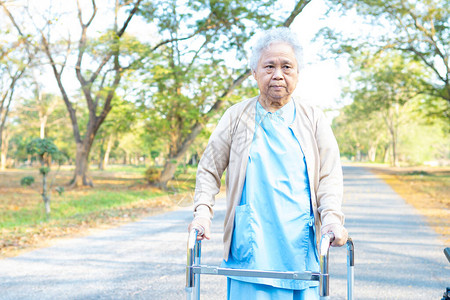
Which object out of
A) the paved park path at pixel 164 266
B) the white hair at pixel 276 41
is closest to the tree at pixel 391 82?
the paved park path at pixel 164 266

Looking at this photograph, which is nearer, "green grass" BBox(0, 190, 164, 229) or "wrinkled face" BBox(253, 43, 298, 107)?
"wrinkled face" BBox(253, 43, 298, 107)

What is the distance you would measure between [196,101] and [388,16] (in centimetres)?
884

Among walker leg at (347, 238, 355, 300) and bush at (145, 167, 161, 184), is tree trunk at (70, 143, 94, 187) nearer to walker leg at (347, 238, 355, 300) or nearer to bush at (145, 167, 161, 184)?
bush at (145, 167, 161, 184)

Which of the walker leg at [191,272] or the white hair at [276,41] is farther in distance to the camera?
the white hair at [276,41]

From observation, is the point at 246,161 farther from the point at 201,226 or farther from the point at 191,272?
the point at 191,272

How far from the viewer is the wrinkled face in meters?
2.15

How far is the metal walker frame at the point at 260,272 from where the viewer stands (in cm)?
180

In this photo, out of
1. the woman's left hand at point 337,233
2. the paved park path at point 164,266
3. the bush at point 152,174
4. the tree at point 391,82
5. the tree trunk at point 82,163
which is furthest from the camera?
the tree at point 391,82

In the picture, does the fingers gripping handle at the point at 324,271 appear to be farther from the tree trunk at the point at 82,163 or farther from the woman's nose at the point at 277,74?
the tree trunk at the point at 82,163

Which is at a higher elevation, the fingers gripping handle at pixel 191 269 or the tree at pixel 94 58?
the tree at pixel 94 58

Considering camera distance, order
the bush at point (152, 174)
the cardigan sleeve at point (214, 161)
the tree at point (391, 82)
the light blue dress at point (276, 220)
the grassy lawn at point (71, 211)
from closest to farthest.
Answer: the light blue dress at point (276, 220)
the cardigan sleeve at point (214, 161)
the grassy lawn at point (71, 211)
the bush at point (152, 174)
the tree at point (391, 82)

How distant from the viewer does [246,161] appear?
2.12m

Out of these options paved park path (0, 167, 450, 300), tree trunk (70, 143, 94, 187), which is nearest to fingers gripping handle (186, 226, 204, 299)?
paved park path (0, 167, 450, 300)

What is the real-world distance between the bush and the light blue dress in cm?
1900
